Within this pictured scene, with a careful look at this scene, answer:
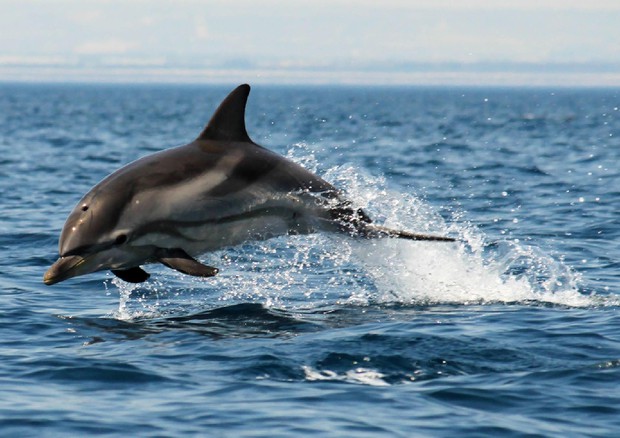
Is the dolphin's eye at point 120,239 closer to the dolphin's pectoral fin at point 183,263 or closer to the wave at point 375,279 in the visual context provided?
the dolphin's pectoral fin at point 183,263

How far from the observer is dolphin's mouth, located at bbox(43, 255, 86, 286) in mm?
9148

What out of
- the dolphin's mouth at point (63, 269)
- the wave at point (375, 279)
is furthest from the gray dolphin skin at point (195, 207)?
the wave at point (375, 279)

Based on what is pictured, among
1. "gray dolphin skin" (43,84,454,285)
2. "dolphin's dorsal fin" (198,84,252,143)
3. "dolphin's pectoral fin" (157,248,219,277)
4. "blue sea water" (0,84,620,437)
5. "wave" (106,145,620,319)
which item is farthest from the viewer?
"wave" (106,145,620,319)

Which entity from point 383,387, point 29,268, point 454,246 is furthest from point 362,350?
point 29,268

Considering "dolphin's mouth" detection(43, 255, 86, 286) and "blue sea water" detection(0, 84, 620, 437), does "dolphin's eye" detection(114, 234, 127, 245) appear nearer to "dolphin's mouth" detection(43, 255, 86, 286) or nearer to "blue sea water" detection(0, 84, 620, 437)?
"dolphin's mouth" detection(43, 255, 86, 286)

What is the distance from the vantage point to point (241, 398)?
7.64 meters

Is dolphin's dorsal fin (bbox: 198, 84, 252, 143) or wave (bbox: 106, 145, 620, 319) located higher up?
dolphin's dorsal fin (bbox: 198, 84, 252, 143)

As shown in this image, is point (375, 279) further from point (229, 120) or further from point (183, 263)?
point (183, 263)

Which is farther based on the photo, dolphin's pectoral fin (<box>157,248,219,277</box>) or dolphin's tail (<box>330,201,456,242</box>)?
dolphin's tail (<box>330,201,456,242</box>)

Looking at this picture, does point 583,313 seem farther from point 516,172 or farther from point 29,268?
point 516,172

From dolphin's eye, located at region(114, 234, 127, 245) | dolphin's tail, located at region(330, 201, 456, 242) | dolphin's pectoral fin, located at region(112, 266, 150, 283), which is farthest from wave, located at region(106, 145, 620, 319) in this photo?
dolphin's eye, located at region(114, 234, 127, 245)

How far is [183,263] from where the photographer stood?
9.34 metres

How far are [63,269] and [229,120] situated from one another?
2017mm

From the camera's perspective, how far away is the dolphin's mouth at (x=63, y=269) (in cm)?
915
